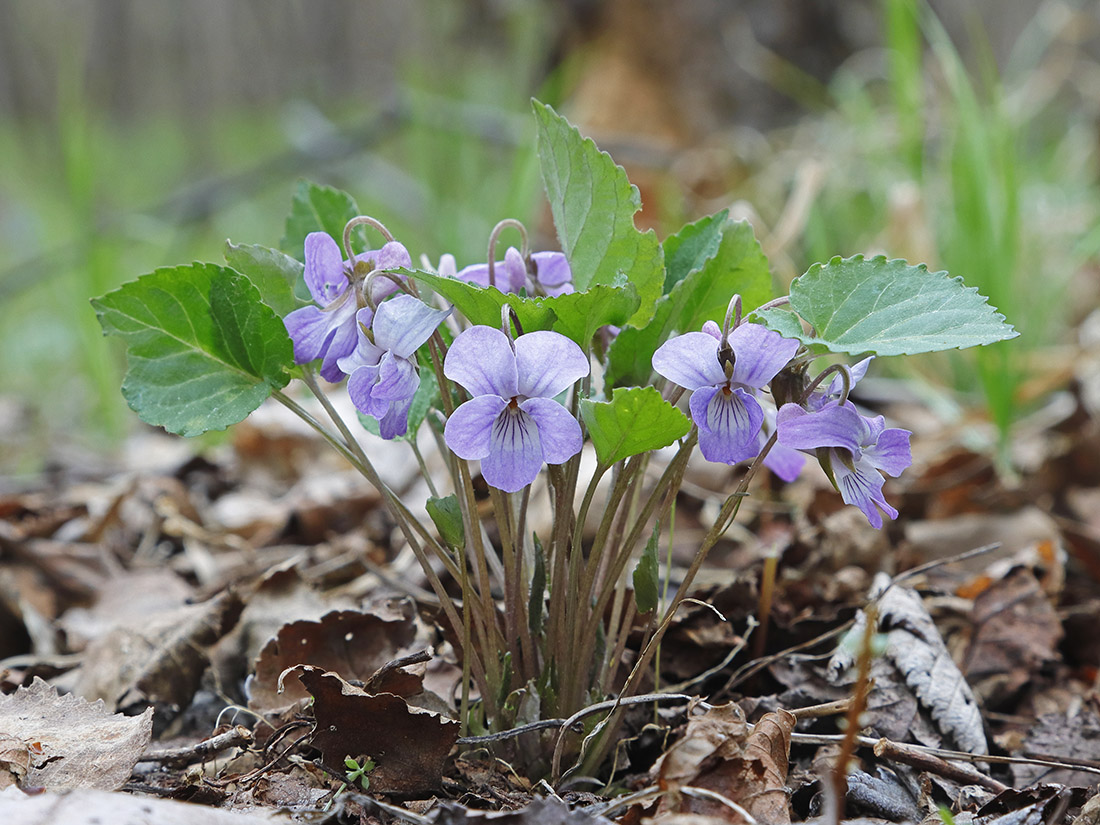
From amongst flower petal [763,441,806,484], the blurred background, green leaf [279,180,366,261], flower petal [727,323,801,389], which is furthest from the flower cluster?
the blurred background

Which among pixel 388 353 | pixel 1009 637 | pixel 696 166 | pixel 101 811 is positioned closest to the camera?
pixel 101 811

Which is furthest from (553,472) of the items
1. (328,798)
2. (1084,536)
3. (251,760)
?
(1084,536)

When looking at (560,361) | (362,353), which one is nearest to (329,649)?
(362,353)

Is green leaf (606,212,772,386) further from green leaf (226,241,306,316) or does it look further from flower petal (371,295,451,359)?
green leaf (226,241,306,316)

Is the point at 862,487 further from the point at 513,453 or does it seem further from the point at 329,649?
the point at 329,649

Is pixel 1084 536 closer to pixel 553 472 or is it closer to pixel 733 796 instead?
pixel 733 796

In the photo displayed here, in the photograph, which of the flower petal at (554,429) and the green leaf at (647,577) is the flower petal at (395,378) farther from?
the green leaf at (647,577)
